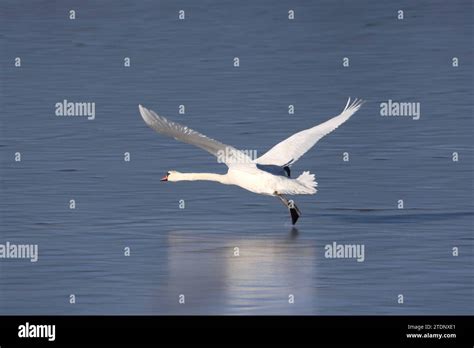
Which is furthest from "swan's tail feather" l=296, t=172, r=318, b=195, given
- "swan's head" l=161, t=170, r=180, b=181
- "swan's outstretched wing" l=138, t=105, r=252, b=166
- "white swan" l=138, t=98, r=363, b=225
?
"swan's head" l=161, t=170, r=180, b=181

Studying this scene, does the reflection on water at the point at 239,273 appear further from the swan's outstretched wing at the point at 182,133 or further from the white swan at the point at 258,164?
the swan's outstretched wing at the point at 182,133

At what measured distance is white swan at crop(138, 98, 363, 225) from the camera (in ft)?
65.6

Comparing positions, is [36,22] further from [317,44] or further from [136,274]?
[136,274]

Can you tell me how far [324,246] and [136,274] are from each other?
2.50 metres

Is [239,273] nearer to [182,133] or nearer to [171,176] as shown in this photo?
[182,133]

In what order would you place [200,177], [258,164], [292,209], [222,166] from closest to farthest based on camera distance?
[292,209], [258,164], [200,177], [222,166]

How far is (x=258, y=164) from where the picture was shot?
2080cm

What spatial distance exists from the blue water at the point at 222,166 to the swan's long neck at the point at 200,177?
0.43m

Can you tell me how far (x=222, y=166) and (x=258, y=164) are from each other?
3087mm

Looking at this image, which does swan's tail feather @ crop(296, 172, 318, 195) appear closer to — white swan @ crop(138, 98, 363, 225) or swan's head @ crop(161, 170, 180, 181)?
white swan @ crop(138, 98, 363, 225)

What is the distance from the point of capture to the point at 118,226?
2044 centimetres

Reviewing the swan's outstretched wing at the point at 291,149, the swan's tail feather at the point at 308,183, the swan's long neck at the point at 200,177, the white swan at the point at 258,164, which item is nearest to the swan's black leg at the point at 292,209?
the white swan at the point at 258,164

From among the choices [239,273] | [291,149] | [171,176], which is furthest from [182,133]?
[239,273]

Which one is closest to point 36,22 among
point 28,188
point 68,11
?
point 68,11
